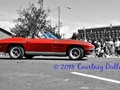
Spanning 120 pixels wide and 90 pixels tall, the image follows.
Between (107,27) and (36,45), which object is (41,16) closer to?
(36,45)

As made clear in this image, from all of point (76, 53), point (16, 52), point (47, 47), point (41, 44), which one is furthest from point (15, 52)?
point (76, 53)

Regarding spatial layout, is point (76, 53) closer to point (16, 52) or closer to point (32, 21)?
point (16, 52)

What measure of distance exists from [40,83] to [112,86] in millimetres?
1477

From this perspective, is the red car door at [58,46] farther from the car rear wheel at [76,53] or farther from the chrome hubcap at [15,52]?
the chrome hubcap at [15,52]

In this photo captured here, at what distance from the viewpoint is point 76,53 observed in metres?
13.8

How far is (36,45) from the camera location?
45.6ft

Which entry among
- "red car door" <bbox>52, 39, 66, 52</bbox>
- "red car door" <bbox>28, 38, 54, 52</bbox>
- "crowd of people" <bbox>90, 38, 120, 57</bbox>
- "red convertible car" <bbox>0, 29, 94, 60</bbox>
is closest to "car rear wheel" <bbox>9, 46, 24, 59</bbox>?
"red convertible car" <bbox>0, 29, 94, 60</bbox>

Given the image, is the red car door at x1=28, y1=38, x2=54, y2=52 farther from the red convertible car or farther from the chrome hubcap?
the chrome hubcap

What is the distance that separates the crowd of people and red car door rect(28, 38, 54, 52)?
7165mm

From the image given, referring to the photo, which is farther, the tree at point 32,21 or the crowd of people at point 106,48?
the tree at point 32,21

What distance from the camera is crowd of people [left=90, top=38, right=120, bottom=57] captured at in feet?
67.7

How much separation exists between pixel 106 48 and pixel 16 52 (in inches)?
359

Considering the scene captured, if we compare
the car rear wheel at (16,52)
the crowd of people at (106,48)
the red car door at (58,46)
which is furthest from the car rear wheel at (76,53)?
the crowd of people at (106,48)

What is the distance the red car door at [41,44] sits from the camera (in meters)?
13.8
